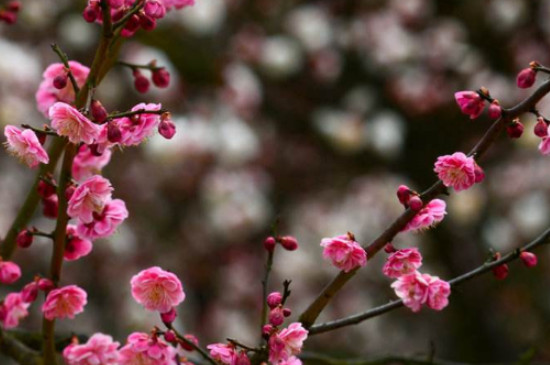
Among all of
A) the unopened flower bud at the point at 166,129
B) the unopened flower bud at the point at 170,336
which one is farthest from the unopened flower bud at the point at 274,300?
the unopened flower bud at the point at 166,129

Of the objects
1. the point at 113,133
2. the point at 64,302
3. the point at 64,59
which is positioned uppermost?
the point at 64,59

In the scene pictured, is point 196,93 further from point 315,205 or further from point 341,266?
point 341,266

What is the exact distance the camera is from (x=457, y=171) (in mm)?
1081

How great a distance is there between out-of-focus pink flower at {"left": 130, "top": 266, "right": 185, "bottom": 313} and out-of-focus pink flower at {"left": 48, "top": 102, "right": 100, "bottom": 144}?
0.18m

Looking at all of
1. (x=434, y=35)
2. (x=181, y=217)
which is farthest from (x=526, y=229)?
(x=181, y=217)

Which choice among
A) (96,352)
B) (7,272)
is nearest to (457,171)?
(96,352)

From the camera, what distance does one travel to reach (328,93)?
5.13m

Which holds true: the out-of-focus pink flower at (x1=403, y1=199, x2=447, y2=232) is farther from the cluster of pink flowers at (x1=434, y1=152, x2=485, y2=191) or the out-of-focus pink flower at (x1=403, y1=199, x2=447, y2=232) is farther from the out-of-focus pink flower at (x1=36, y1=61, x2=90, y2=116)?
the out-of-focus pink flower at (x1=36, y1=61, x2=90, y2=116)

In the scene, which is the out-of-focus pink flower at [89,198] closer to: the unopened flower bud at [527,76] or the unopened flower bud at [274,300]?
the unopened flower bud at [274,300]

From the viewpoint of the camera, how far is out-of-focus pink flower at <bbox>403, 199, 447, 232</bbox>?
1106mm

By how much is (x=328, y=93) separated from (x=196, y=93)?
2.39 feet

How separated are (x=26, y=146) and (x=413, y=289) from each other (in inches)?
19.2

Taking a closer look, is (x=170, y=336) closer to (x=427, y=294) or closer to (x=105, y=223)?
(x=105, y=223)

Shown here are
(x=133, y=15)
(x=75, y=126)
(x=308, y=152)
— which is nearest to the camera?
(x=75, y=126)
